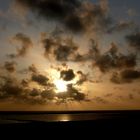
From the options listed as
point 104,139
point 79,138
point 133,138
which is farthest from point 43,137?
point 133,138

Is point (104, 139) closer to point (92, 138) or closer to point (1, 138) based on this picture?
point (92, 138)

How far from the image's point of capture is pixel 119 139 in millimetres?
26219

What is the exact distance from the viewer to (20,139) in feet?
85.7

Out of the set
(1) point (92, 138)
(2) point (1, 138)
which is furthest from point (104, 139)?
(2) point (1, 138)

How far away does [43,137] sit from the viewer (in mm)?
27781

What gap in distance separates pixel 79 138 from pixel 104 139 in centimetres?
227

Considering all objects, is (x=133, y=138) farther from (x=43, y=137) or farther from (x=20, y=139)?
(x=20, y=139)

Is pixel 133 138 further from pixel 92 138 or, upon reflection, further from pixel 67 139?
pixel 67 139

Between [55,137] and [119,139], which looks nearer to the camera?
[119,139]

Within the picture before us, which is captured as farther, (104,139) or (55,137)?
(55,137)

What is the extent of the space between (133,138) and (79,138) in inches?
180

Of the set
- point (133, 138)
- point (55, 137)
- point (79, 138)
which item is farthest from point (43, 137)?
point (133, 138)

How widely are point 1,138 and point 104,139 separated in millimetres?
8628

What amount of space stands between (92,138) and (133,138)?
11.3 feet
